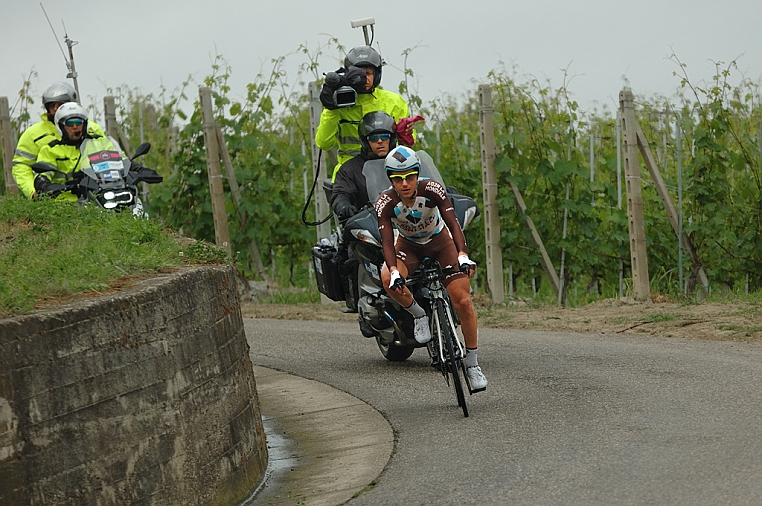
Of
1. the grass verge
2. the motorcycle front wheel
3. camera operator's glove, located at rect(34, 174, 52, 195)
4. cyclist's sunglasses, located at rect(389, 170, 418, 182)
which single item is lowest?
the motorcycle front wheel

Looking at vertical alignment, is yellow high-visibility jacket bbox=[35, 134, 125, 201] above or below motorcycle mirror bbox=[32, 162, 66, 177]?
above

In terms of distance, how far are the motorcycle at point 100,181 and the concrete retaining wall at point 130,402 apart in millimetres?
5505

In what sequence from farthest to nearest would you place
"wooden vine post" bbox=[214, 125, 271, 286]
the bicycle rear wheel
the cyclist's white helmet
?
"wooden vine post" bbox=[214, 125, 271, 286] < the cyclist's white helmet < the bicycle rear wheel

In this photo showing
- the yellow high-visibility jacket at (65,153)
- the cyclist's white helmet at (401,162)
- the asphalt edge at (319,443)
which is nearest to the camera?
the asphalt edge at (319,443)

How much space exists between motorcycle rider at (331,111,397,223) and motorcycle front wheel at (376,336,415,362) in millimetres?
1158

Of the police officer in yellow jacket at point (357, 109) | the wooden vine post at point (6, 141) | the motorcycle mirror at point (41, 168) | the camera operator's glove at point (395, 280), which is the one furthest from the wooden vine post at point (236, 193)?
the camera operator's glove at point (395, 280)

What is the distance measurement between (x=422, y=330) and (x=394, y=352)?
5.83 feet

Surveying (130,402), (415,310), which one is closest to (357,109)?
(415,310)

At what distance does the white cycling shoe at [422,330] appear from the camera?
931 centimetres

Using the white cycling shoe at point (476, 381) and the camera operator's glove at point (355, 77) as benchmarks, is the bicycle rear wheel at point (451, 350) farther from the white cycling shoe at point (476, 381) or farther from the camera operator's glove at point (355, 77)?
the camera operator's glove at point (355, 77)

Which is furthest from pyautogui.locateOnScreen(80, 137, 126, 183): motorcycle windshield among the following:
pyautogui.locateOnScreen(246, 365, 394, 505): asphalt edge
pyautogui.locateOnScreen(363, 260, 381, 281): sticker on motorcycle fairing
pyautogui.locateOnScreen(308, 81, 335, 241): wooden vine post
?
pyautogui.locateOnScreen(308, 81, 335, 241): wooden vine post

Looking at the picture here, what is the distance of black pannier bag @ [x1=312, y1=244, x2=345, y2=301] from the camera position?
36.3ft

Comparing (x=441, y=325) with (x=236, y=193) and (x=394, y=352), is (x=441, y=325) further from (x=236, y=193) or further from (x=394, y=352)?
(x=236, y=193)

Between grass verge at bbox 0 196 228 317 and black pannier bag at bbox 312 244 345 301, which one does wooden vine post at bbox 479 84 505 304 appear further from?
grass verge at bbox 0 196 228 317
